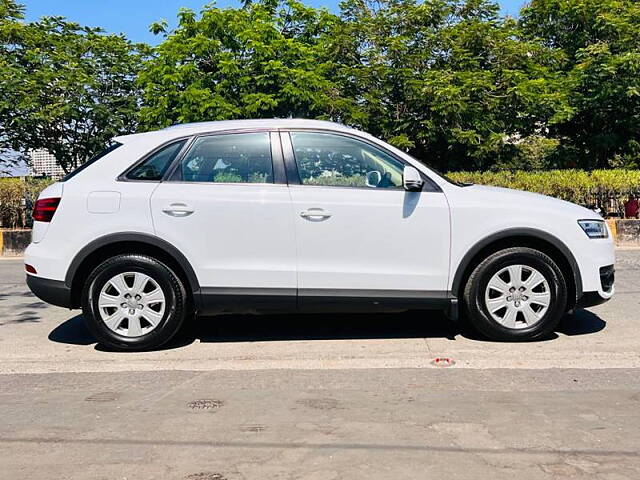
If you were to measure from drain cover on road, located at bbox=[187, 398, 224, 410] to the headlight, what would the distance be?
3.24m

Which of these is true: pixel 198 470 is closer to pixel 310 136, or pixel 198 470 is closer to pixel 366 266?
pixel 366 266

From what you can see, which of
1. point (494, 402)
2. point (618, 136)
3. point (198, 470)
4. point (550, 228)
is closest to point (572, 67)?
point (618, 136)

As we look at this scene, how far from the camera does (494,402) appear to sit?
4.20m

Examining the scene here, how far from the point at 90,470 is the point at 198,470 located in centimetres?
53

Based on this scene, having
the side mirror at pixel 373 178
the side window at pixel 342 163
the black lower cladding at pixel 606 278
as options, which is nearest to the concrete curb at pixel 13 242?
the side window at pixel 342 163

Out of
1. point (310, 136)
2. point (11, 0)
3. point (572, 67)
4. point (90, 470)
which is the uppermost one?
point (11, 0)

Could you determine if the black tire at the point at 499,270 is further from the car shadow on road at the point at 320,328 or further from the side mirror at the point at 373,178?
the side mirror at the point at 373,178

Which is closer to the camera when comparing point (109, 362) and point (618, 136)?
point (109, 362)

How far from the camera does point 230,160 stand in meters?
5.51

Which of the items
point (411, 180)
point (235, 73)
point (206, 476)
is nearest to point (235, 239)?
point (411, 180)

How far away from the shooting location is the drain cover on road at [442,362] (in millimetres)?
5016

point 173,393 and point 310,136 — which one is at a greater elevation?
point 310,136

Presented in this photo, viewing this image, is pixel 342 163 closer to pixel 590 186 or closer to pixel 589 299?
pixel 589 299

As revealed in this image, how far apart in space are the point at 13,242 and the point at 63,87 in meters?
7.56
